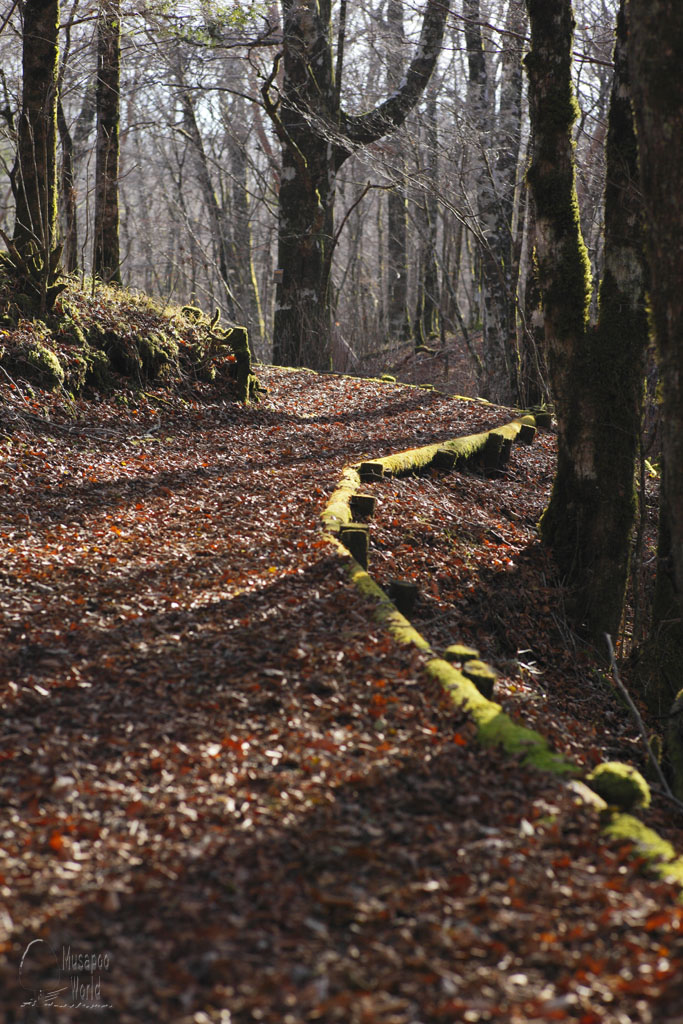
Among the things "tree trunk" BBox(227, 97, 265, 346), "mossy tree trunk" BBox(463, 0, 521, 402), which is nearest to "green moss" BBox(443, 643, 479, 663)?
"mossy tree trunk" BBox(463, 0, 521, 402)

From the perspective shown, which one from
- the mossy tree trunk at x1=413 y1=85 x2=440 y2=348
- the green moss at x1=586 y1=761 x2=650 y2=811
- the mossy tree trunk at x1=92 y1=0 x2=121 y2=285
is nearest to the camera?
the green moss at x1=586 y1=761 x2=650 y2=811

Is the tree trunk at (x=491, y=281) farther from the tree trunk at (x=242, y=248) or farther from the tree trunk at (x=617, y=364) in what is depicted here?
the tree trunk at (x=242, y=248)

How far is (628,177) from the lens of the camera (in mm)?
5523

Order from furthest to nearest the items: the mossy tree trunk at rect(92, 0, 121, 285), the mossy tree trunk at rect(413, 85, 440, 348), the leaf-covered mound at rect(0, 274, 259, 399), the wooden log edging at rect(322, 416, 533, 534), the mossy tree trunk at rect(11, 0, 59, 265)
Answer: the mossy tree trunk at rect(413, 85, 440, 348) → the mossy tree trunk at rect(92, 0, 121, 285) → the mossy tree trunk at rect(11, 0, 59, 265) → the leaf-covered mound at rect(0, 274, 259, 399) → the wooden log edging at rect(322, 416, 533, 534)

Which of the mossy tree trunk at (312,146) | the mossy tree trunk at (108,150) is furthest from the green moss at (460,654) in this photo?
the mossy tree trunk at (312,146)

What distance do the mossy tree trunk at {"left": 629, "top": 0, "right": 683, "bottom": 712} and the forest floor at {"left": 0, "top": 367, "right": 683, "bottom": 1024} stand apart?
1.71m

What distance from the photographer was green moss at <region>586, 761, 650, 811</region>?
320 cm

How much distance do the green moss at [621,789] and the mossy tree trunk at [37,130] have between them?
797cm

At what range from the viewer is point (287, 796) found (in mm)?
3076

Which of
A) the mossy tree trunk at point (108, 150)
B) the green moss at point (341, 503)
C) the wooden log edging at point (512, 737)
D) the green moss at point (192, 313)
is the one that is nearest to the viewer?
the wooden log edging at point (512, 737)

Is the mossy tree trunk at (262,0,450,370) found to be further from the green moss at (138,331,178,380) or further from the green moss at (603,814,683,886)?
the green moss at (603,814,683,886)

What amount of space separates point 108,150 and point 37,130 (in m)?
2.95

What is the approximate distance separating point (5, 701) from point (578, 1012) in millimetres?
2641

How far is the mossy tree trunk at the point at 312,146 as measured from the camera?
14.7 m
